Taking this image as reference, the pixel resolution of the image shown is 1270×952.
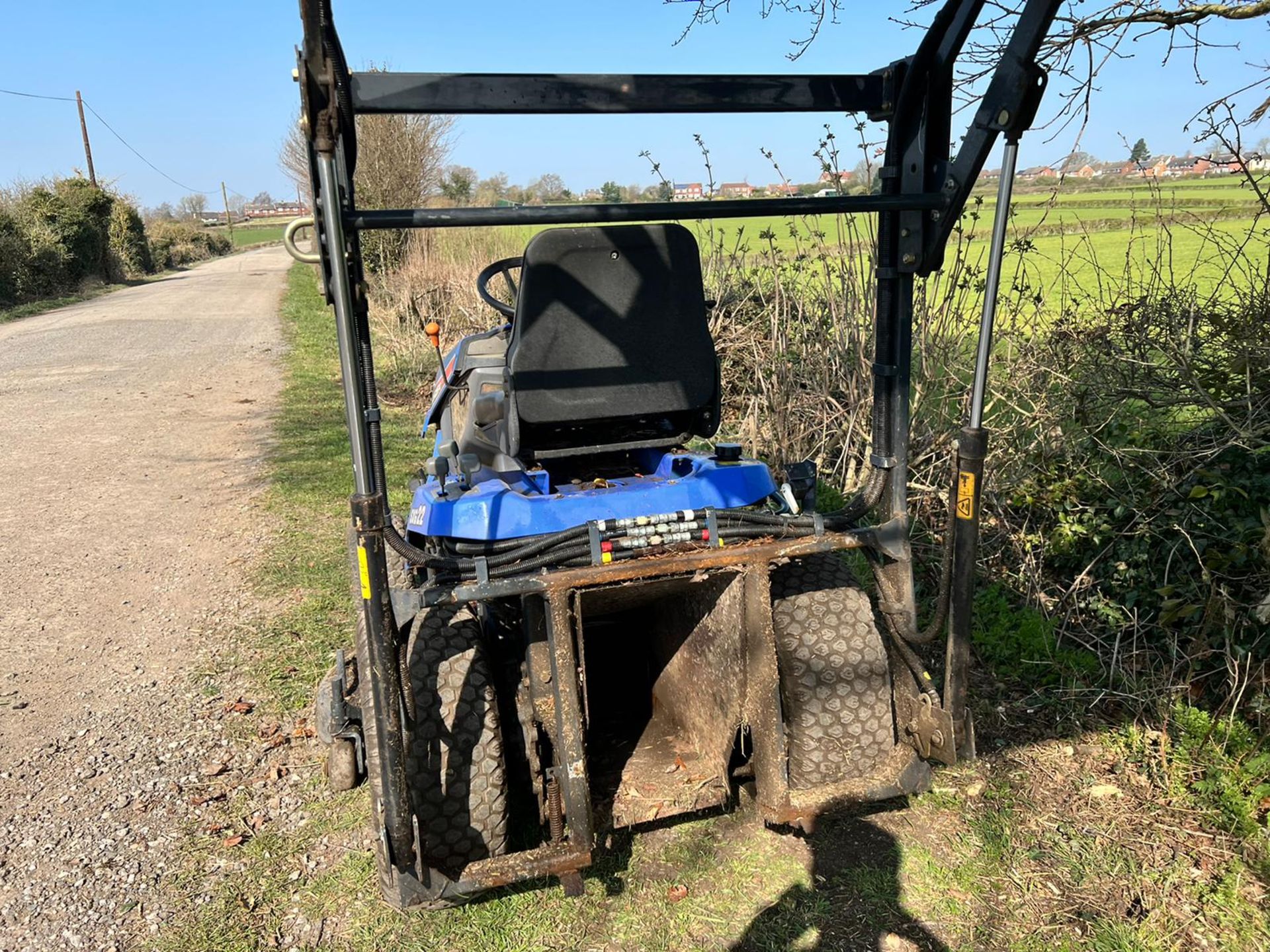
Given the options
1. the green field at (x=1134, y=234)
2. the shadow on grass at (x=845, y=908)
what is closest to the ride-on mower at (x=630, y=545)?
the shadow on grass at (x=845, y=908)

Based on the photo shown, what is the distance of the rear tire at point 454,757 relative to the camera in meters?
2.51

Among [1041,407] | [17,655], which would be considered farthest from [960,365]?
[17,655]

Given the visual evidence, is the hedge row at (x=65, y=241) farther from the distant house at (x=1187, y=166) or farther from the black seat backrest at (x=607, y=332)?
the distant house at (x=1187, y=166)

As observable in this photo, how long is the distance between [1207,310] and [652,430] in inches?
92.0

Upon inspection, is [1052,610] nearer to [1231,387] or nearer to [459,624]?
[1231,387]

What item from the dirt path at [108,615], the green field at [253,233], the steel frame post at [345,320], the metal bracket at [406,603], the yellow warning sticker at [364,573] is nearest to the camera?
the steel frame post at [345,320]

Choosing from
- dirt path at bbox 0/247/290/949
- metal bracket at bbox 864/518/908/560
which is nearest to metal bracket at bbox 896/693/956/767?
metal bracket at bbox 864/518/908/560

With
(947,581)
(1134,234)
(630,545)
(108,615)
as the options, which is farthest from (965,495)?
(108,615)

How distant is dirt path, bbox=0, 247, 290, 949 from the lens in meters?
3.00

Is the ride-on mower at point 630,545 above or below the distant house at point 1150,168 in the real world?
below

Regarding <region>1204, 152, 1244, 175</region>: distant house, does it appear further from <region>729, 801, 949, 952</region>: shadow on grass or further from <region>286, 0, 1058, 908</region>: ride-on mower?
<region>729, 801, 949, 952</region>: shadow on grass

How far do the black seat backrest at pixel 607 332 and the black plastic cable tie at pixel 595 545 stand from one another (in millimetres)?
495

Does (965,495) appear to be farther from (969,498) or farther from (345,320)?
(345,320)

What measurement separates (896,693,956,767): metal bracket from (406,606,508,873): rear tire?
4.15 feet
